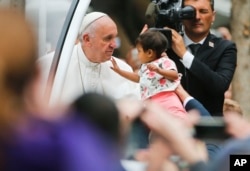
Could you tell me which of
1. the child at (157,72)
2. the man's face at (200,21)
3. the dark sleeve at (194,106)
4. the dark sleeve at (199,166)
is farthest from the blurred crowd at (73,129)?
the man's face at (200,21)

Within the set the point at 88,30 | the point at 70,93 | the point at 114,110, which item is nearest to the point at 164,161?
the point at 114,110

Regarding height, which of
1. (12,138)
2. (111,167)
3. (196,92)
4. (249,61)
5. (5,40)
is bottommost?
(249,61)

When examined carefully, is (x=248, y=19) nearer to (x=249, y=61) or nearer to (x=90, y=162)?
(x=249, y=61)

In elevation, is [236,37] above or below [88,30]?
below

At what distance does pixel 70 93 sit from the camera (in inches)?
165

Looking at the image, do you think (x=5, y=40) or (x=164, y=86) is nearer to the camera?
(x=5, y=40)

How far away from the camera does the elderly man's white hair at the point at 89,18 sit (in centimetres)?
455

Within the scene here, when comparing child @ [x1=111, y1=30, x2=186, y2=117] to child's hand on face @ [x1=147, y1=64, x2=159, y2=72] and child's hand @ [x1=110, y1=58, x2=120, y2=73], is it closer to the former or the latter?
child's hand on face @ [x1=147, y1=64, x2=159, y2=72]

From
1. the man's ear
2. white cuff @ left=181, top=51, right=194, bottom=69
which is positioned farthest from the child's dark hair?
the man's ear

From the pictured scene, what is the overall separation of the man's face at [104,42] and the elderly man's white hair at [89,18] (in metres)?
0.03

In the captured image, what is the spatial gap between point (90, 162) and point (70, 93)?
193 centimetres

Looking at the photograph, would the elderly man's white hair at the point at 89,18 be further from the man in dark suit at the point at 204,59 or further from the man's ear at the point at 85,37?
the man in dark suit at the point at 204,59

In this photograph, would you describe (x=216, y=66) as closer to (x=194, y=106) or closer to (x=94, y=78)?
(x=194, y=106)

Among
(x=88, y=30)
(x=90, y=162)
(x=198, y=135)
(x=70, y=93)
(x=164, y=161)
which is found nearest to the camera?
(x=90, y=162)
